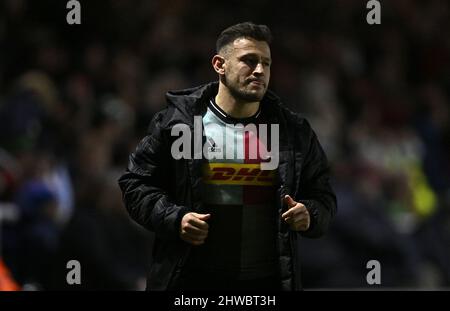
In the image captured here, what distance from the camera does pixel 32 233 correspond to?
820 cm

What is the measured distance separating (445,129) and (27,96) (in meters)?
4.64

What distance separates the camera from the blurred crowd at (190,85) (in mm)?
8125

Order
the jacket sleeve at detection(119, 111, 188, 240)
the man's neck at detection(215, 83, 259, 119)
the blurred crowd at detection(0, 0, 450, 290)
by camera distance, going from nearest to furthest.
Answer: the jacket sleeve at detection(119, 111, 188, 240) < the man's neck at detection(215, 83, 259, 119) < the blurred crowd at detection(0, 0, 450, 290)

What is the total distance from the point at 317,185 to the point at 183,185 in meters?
0.58

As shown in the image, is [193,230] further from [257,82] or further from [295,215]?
[257,82]

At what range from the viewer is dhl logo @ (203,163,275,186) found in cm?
471

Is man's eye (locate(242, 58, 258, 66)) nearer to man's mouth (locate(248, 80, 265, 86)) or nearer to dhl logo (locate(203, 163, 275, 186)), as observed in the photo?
man's mouth (locate(248, 80, 265, 86))

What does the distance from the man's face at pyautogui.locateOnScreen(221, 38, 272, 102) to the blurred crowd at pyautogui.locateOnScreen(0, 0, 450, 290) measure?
10.6ft

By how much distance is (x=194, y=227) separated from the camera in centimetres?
450

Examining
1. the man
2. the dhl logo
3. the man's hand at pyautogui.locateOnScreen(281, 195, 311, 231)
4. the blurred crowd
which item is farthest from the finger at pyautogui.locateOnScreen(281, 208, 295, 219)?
the blurred crowd

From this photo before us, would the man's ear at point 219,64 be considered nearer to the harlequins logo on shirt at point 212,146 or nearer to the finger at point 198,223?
the harlequins logo on shirt at point 212,146

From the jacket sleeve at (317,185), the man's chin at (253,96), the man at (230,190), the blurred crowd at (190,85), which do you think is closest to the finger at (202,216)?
the man at (230,190)

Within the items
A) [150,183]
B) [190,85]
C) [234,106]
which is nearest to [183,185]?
[150,183]
